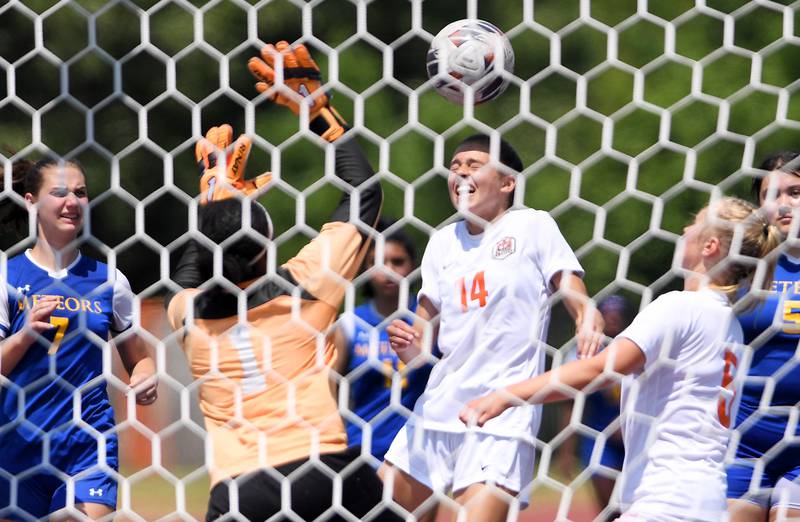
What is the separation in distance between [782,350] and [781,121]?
603 millimetres

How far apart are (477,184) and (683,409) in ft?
2.15

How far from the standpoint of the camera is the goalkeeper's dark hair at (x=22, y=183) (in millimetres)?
2750

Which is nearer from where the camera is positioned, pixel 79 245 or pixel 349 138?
pixel 349 138

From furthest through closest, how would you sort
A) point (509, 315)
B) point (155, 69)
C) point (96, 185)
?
point (155, 69), point (96, 185), point (509, 315)

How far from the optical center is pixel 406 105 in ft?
24.2

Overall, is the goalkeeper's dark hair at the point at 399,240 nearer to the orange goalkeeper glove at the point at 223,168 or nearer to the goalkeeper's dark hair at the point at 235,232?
the orange goalkeeper glove at the point at 223,168

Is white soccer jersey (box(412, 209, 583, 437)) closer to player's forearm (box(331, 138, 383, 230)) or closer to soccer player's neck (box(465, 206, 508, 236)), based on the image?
soccer player's neck (box(465, 206, 508, 236))

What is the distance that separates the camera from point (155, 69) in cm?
663

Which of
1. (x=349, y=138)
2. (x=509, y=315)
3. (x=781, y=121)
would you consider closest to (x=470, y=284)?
(x=509, y=315)

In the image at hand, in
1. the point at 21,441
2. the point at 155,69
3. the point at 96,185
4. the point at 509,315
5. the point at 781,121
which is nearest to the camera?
the point at 781,121

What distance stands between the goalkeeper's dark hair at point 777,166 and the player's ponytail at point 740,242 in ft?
0.95

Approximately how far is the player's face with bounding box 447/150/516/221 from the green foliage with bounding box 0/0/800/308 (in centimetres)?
239

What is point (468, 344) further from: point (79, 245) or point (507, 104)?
point (507, 104)

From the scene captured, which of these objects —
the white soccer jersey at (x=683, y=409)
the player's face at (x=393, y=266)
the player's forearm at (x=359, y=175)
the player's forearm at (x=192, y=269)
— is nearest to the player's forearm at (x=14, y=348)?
the player's forearm at (x=192, y=269)
